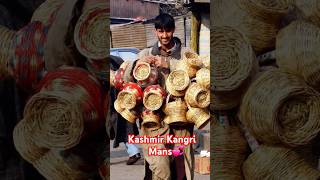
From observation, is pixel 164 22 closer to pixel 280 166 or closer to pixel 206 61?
pixel 206 61

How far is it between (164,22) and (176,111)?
0.50m

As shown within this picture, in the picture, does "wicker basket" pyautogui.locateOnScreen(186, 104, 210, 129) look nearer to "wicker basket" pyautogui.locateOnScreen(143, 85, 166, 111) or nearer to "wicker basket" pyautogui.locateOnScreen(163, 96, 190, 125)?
"wicker basket" pyautogui.locateOnScreen(163, 96, 190, 125)

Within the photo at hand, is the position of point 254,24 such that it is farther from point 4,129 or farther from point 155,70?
point 4,129

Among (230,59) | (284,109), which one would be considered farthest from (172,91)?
(284,109)

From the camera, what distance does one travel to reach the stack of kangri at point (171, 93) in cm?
242

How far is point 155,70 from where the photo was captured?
8.02ft

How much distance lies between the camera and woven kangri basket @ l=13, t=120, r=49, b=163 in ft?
8.28

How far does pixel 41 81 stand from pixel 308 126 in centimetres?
151

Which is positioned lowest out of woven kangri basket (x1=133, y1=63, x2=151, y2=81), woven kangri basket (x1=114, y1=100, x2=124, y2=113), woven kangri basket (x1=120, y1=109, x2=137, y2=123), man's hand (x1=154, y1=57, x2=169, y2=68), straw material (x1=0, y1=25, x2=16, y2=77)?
woven kangri basket (x1=120, y1=109, x2=137, y2=123)

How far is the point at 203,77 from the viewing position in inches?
95.5

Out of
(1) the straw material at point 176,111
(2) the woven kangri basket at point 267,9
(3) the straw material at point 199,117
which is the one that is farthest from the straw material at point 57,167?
(2) the woven kangri basket at point 267,9

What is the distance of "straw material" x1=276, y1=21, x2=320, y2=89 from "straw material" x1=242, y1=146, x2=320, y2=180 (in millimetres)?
413

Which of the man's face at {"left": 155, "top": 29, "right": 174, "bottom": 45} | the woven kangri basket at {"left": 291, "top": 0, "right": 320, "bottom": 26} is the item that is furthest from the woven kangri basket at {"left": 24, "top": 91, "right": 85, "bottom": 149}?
the woven kangri basket at {"left": 291, "top": 0, "right": 320, "bottom": 26}

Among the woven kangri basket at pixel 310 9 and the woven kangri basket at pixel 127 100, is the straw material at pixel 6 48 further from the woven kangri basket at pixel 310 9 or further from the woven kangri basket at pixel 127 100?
the woven kangri basket at pixel 310 9
